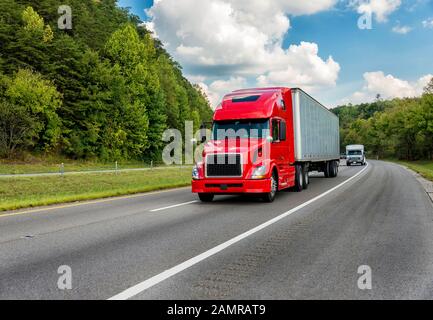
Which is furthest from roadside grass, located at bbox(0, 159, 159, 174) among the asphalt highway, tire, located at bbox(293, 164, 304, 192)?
the asphalt highway

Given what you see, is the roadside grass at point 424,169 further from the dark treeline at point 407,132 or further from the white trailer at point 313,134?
the dark treeline at point 407,132

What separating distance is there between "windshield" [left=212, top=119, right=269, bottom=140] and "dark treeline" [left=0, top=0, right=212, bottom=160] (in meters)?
32.5

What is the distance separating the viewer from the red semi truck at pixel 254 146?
1228 cm

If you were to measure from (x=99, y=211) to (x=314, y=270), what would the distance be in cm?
724

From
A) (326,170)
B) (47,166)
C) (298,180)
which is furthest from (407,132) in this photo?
(298,180)

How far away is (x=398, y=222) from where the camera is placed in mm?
8992

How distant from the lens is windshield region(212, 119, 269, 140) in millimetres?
13117

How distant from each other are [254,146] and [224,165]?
109 cm

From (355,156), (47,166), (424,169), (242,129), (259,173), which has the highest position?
(242,129)

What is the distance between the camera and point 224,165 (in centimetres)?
1238

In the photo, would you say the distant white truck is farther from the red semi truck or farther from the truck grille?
the truck grille

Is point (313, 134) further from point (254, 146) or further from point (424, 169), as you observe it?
point (424, 169)
